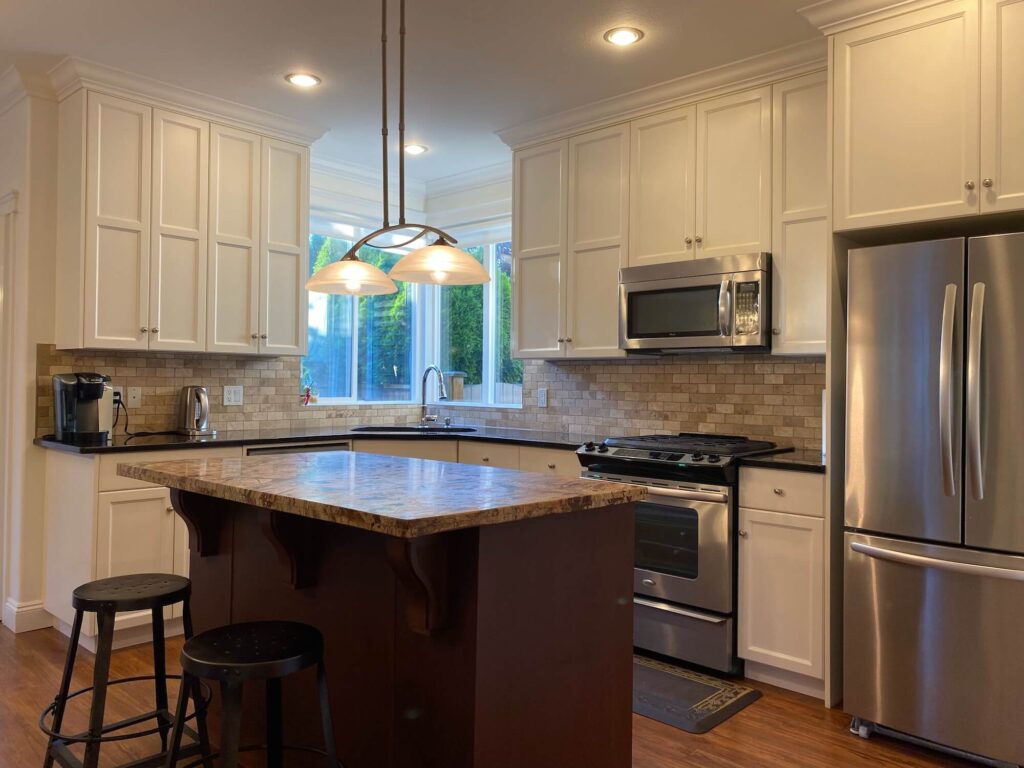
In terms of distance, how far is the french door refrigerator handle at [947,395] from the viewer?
247cm

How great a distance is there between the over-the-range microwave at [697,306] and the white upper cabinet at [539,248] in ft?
1.56

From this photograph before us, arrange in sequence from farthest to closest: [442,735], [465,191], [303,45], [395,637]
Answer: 1. [465,191]
2. [303,45]
3. [395,637]
4. [442,735]

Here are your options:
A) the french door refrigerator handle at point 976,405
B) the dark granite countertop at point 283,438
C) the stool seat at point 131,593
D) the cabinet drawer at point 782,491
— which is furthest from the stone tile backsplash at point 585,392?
the stool seat at point 131,593

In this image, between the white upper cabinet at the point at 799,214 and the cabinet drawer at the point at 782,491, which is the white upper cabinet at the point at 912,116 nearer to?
the white upper cabinet at the point at 799,214

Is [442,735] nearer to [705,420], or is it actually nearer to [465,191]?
[705,420]

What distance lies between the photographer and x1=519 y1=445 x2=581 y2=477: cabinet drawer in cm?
374

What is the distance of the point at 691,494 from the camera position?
10.6 feet

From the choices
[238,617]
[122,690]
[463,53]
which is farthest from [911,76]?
[122,690]

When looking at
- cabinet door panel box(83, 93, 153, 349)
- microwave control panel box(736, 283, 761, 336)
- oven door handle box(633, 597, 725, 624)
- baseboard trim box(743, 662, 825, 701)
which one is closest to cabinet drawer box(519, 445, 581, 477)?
oven door handle box(633, 597, 725, 624)

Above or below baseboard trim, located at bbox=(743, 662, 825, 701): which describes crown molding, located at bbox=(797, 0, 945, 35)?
above

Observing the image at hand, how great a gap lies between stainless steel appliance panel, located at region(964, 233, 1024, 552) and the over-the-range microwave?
0.99 meters

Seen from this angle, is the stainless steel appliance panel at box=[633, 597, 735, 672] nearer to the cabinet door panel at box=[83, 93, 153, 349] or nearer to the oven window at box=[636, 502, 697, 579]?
the oven window at box=[636, 502, 697, 579]

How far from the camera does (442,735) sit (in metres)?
1.77

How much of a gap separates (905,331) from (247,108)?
3308mm
